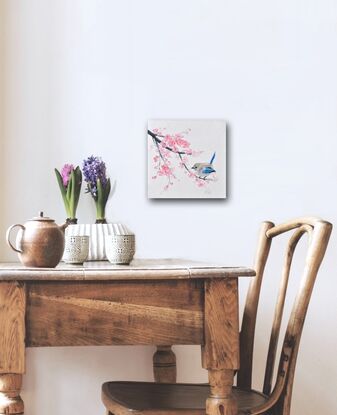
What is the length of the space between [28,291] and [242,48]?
1.27 metres

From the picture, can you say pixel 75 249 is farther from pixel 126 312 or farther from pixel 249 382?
pixel 249 382

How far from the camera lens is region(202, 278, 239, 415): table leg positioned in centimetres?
146

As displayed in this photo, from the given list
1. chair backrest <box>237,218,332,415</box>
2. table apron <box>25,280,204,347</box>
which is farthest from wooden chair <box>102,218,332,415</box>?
table apron <box>25,280,204,347</box>

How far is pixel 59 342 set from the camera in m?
1.45

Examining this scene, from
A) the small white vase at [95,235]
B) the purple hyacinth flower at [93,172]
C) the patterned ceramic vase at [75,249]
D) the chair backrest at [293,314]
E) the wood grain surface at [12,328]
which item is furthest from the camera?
the purple hyacinth flower at [93,172]

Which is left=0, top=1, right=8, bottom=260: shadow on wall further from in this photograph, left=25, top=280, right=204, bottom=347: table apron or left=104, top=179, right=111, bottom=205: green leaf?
left=25, top=280, right=204, bottom=347: table apron

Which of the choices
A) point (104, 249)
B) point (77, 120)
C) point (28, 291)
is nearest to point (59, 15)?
point (77, 120)

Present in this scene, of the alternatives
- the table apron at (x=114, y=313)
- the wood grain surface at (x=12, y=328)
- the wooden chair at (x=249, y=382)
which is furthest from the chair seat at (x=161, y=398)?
the wood grain surface at (x=12, y=328)

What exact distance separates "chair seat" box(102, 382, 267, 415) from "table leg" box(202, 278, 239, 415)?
4.6 inches

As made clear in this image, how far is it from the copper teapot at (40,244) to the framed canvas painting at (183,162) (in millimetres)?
685

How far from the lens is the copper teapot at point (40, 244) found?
1556 millimetres

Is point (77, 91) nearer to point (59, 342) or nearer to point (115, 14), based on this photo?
point (115, 14)

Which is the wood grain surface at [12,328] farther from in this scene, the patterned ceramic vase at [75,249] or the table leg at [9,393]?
the patterned ceramic vase at [75,249]

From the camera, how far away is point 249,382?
186 cm
